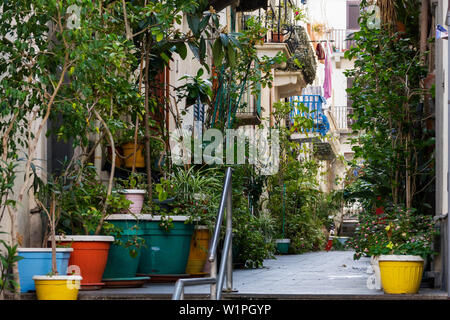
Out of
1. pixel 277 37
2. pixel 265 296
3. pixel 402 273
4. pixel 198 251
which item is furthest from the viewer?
pixel 277 37

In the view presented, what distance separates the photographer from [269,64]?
1236 cm

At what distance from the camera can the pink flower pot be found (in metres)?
8.10

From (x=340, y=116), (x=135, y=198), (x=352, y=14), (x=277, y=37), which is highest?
(x=352, y=14)

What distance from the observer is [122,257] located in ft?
25.9

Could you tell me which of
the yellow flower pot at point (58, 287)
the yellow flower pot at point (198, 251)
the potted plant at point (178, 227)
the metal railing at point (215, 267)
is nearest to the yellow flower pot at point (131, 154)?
the potted plant at point (178, 227)

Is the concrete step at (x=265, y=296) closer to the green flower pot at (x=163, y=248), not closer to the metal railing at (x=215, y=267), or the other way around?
the metal railing at (x=215, y=267)

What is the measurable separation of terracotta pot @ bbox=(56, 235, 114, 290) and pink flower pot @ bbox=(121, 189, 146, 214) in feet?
2.49


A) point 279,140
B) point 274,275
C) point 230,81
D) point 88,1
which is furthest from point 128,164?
point 279,140

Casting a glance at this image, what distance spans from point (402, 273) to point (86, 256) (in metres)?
2.75

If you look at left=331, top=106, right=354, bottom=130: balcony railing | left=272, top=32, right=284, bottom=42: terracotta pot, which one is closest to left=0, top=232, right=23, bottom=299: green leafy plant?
left=272, top=32, right=284, bottom=42: terracotta pot

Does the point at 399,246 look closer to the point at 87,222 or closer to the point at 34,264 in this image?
the point at 87,222

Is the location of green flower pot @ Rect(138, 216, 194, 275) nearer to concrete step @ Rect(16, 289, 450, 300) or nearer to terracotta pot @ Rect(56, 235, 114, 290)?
terracotta pot @ Rect(56, 235, 114, 290)

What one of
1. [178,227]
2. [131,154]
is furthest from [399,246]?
[131,154]

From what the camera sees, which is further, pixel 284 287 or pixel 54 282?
pixel 284 287
